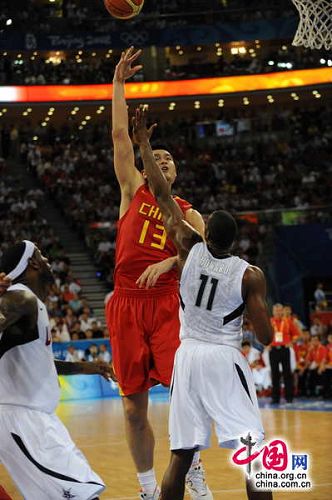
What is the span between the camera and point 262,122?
35.2 meters

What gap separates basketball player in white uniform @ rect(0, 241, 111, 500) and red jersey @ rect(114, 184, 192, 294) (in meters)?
1.74

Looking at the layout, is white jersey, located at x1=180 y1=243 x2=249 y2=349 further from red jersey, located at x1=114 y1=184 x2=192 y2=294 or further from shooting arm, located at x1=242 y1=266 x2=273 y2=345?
red jersey, located at x1=114 y1=184 x2=192 y2=294

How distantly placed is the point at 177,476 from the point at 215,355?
774 millimetres

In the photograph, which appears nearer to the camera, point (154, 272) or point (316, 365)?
point (154, 272)

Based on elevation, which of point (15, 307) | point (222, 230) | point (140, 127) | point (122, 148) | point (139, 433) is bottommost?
point (139, 433)

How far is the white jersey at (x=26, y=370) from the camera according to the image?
5.10 meters

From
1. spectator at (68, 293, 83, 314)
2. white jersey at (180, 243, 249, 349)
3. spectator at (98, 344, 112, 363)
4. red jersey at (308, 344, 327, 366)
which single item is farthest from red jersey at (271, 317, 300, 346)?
white jersey at (180, 243, 249, 349)

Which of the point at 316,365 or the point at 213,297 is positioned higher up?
the point at 213,297

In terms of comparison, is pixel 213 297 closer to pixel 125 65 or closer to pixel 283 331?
pixel 125 65

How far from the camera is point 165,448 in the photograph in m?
10.9

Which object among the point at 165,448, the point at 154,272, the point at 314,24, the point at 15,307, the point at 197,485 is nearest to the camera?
the point at 15,307

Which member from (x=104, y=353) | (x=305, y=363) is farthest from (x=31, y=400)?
(x=104, y=353)

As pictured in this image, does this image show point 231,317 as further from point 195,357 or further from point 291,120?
point 291,120

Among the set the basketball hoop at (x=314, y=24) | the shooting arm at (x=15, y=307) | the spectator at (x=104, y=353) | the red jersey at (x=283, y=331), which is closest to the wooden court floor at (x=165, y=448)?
the red jersey at (x=283, y=331)
